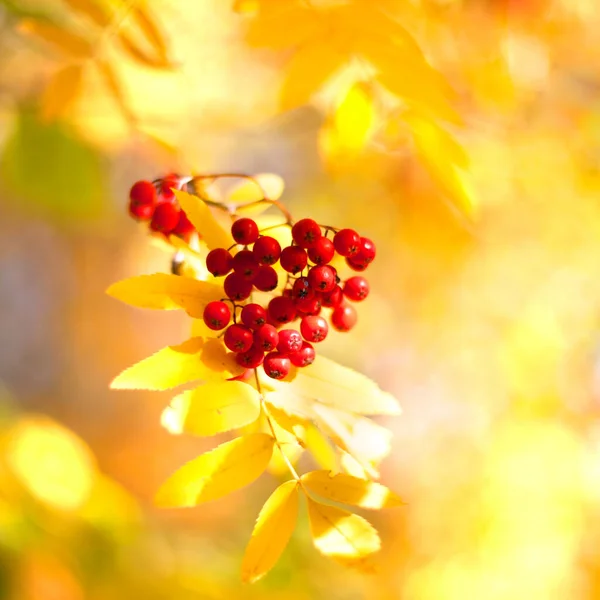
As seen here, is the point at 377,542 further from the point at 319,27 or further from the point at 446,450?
the point at 446,450

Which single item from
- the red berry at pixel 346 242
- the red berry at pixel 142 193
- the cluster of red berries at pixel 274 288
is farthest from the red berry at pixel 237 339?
the red berry at pixel 142 193

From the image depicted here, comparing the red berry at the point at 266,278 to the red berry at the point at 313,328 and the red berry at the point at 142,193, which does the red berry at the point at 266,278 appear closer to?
the red berry at the point at 313,328

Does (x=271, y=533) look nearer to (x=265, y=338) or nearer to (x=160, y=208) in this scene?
(x=265, y=338)

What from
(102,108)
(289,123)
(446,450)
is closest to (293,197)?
(289,123)

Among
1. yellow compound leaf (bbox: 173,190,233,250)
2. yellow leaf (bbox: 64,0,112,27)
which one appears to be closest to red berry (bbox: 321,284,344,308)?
yellow compound leaf (bbox: 173,190,233,250)

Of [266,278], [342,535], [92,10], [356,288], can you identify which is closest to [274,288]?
[266,278]

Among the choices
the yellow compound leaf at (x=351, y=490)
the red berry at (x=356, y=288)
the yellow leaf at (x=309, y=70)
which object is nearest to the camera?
the yellow compound leaf at (x=351, y=490)
